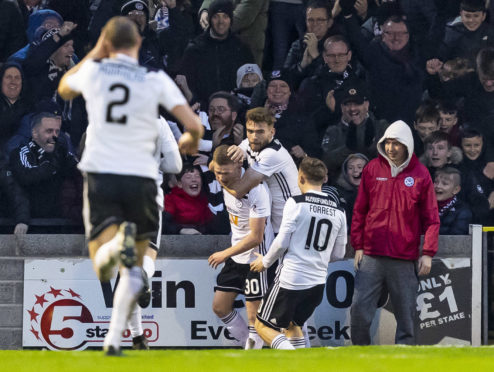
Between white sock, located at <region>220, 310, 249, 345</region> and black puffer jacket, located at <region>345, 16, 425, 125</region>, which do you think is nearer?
white sock, located at <region>220, 310, 249, 345</region>

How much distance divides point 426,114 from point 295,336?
342 centimetres

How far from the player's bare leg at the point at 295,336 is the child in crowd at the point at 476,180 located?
2.88 m

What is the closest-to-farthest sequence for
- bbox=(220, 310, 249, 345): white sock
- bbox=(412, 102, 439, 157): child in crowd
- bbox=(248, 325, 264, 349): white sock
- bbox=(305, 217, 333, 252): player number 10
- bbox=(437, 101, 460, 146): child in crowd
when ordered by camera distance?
bbox=(305, 217, 333, 252): player number 10
bbox=(248, 325, 264, 349): white sock
bbox=(220, 310, 249, 345): white sock
bbox=(412, 102, 439, 157): child in crowd
bbox=(437, 101, 460, 146): child in crowd

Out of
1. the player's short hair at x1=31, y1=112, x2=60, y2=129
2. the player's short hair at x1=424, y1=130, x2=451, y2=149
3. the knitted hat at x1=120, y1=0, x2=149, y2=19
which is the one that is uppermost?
the knitted hat at x1=120, y1=0, x2=149, y2=19

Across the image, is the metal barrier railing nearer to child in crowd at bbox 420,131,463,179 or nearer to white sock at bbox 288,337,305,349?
child in crowd at bbox 420,131,463,179

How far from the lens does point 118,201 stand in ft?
20.8

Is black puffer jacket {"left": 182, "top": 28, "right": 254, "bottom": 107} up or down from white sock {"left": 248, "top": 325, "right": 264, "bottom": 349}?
up

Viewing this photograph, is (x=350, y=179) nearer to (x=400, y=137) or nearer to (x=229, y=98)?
(x=400, y=137)

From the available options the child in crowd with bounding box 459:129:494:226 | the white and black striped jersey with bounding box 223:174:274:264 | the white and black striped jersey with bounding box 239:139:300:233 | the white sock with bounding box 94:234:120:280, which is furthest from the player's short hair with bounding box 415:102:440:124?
the white sock with bounding box 94:234:120:280

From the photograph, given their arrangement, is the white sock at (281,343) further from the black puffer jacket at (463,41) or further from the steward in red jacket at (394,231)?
the black puffer jacket at (463,41)

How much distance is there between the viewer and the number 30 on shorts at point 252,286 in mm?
10000

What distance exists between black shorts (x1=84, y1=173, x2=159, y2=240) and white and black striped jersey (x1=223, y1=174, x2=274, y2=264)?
3.40 m

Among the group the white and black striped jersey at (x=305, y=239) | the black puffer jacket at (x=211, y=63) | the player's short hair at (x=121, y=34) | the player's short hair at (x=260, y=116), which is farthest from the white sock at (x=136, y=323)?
the black puffer jacket at (x=211, y=63)

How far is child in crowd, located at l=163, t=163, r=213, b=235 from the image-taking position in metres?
11.0
